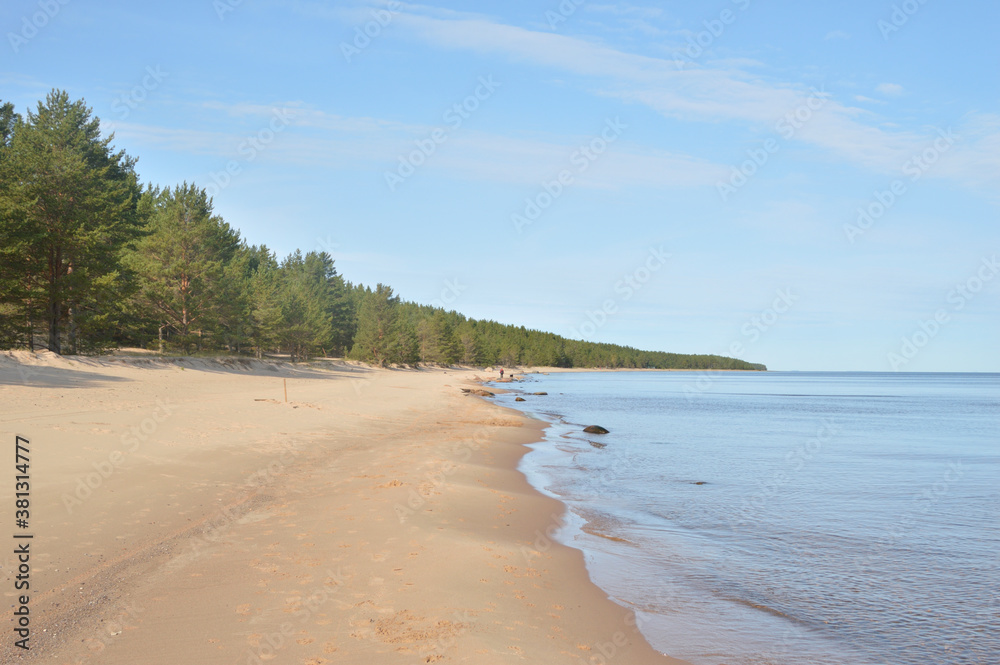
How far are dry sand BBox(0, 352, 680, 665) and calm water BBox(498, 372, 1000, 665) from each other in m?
1.12

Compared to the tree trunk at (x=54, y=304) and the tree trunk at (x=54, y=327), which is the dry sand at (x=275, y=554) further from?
the tree trunk at (x=54, y=304)

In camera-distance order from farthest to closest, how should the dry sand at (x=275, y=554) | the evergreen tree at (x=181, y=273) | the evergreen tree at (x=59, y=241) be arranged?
the evergreen tree at (x=181, y=273), the evergreen tree at (x=59, y=241), the dry sand at (x=275, y=554)

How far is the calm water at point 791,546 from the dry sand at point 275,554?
1.12m

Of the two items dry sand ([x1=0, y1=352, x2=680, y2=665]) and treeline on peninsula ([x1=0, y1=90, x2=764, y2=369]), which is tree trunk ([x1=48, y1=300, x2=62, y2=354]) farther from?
dry sand ([x1=0, y1=352, x2=680, y2=665])

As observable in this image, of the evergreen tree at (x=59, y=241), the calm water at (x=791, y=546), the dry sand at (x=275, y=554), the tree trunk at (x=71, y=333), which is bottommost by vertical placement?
the calm water at (x=791, y=546)

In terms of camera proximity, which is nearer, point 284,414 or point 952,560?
point 952,560

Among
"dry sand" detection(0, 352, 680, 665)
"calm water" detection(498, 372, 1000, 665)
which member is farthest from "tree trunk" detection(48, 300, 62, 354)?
"calm water" detection(498, 372, 1000, 665)

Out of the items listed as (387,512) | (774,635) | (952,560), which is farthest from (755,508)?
(387,512)

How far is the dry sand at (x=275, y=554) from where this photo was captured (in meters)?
6.14

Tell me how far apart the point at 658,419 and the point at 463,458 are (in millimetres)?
28851

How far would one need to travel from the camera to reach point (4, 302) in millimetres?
31328

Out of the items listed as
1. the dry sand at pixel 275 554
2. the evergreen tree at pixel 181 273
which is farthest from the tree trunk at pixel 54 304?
the dry sand at pixel 275 554

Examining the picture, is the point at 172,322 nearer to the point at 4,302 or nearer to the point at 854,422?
the point at 4,302

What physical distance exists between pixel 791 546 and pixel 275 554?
10.1 meters
